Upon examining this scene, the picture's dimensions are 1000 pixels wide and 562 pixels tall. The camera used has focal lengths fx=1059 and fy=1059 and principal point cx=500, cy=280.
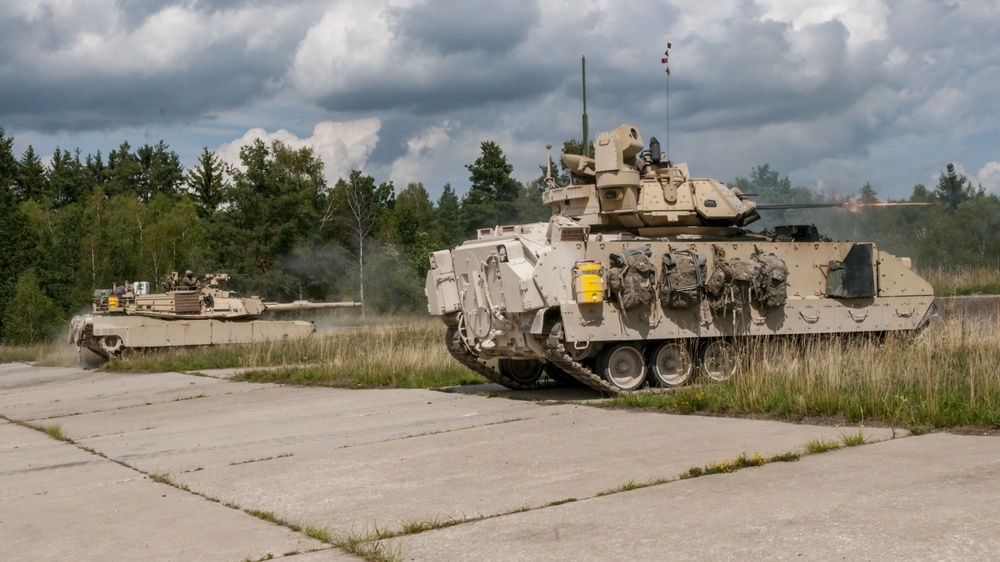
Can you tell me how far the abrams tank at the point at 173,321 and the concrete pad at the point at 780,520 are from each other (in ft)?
67.8

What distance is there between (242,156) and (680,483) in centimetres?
4113

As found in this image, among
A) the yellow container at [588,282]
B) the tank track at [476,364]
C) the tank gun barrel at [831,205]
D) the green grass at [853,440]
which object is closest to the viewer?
the green grass at [853,440]

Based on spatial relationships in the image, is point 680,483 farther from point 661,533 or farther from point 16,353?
point 16,353

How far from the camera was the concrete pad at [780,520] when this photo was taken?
4.59 metres

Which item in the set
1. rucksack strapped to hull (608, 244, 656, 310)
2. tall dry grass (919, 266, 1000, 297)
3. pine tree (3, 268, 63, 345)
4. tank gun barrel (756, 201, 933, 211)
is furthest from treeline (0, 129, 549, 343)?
rucksack strapped to hull (608, 244, 656, 310)

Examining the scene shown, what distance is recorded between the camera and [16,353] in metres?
33.5

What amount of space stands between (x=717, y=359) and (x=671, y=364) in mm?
696

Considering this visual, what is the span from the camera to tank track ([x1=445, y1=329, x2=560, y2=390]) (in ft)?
45.0

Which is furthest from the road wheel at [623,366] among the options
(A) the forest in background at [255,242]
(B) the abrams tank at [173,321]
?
(A) the forest in background at [255,242]

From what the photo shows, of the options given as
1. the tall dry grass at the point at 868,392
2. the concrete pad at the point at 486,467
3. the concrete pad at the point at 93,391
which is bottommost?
the concrete pad at the point at 93,391

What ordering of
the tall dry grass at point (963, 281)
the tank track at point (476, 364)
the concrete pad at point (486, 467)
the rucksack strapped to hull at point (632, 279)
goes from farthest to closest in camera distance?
the tall dry grass at point (963, 281) < the tank track at point (476, 364) < the rucksack strapped to hull at point (632, 279) < the concrete pad at point (486, 467)

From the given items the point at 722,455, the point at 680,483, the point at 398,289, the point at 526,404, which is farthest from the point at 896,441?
the point at 398,289

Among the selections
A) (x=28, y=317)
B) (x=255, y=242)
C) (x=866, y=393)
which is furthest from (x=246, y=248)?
(x=866, y=393)

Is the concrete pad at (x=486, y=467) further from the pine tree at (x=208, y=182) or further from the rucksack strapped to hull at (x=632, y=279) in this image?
the pine tree at (x=208, y=182)
